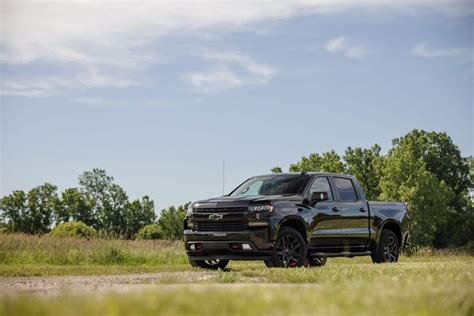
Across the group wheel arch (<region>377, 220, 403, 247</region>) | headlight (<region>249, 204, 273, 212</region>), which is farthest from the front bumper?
wheel arch (<region>377, 220, 403, 247</region>)

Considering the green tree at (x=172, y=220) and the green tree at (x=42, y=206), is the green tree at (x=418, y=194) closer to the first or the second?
the green tree at (x=172, y=220)

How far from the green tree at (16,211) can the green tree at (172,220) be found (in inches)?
644

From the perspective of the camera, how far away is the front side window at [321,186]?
17.2 meters

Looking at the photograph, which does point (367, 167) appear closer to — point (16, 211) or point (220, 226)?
point (16, 211)

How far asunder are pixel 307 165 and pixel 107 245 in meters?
50.2

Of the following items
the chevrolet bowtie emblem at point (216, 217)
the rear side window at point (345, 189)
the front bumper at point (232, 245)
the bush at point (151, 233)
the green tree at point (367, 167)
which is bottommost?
the bush at point (151, 233)

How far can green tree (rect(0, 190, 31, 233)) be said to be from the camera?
3708 inches

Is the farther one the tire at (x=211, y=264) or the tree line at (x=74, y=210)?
the tree line at (x=74, y=210)

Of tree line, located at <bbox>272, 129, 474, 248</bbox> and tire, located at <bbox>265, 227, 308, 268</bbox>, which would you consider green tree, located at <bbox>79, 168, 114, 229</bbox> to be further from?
tire, located at <bbox>265, 227, 308, 268</bbox>

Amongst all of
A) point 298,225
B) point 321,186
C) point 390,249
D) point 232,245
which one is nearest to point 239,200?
point 232,245

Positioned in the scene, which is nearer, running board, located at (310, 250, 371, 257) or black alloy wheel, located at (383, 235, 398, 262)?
running board, located at (310, 250, 371, 257)

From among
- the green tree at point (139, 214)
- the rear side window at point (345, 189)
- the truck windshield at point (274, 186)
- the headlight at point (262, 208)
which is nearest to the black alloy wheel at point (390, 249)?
the rear side window at point (345, 189)

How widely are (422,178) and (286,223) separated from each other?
4838 centimetres

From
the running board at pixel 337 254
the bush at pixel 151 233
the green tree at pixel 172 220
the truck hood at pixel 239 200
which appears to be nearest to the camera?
the truck hood at pixel 239 200
